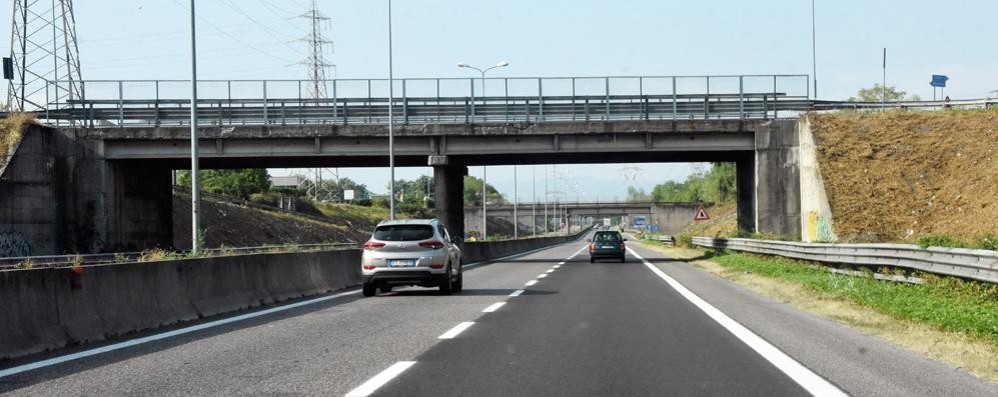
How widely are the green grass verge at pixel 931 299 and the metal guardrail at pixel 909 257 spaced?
0.88ft

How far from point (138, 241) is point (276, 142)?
7.44 meters

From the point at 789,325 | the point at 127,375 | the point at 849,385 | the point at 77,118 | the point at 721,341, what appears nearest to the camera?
the point at 849,385

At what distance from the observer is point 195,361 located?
9.25 m

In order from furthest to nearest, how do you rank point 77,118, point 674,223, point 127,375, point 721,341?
point 674,223 < point 77,118 < point 721,341 < point 127,375

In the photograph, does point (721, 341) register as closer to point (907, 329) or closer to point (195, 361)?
point (907, 329)

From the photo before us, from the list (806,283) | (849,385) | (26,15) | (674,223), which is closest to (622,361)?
(849,385)

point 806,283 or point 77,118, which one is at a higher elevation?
point 77,118

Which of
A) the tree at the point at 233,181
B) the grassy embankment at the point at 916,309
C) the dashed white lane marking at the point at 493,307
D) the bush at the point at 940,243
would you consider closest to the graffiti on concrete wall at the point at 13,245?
the dashed white lane marking at the point at 493,307

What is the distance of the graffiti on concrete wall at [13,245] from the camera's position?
111ft

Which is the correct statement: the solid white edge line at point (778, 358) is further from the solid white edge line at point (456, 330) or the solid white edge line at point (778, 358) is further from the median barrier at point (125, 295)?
the median barrier at point (125, 295)

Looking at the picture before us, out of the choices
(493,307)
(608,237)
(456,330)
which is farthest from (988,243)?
(608,237)

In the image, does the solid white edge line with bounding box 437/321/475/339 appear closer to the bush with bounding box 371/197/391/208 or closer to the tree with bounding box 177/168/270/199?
the tree with bounding box 177/168/270/199

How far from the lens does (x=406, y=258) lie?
18.4 metres

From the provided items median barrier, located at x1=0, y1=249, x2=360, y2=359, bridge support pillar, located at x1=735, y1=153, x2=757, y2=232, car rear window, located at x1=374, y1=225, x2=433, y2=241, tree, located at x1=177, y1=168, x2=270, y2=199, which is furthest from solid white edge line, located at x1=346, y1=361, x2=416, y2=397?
tree, located at x1=177, y1=168, x2=270, y2=199
